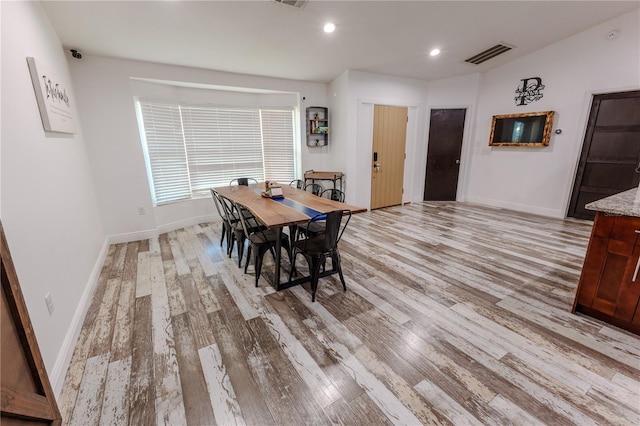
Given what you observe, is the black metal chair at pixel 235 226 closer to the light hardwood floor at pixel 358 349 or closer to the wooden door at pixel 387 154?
the light hardwood floor at pixel 358 349

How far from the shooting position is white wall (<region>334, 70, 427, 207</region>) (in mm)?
→ 4809

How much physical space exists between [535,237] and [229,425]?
440cm

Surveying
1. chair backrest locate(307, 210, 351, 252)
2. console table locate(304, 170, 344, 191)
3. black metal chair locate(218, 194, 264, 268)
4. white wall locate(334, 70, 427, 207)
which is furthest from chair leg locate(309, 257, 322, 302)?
white wall locate(334, 70, 427, 207)

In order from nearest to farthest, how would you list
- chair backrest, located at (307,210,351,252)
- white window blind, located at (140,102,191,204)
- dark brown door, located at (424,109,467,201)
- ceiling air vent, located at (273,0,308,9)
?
chair backrest, located at (307,210,351,252), ceiling air vent, located at (273,0,308,9), white window blind, located at (140,102,191,204), dark brown door, located at (424,109,467,201)

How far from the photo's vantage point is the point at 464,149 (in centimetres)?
571

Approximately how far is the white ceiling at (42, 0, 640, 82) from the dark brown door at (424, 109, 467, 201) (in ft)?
4.67

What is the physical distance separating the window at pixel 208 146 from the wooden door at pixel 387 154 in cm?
172

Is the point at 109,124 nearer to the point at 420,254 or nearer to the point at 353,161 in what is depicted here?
the point at 353,161

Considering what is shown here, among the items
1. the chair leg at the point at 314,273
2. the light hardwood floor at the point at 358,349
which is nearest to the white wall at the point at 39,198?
the light hardwood floor at the point at 358,349

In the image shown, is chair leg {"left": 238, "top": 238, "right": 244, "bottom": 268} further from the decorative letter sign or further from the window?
the decorative letter sign

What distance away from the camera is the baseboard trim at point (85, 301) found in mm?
1573

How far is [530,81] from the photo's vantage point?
467cm

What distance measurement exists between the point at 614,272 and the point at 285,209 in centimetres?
263

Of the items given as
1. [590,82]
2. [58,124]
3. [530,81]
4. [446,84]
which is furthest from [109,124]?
[590,82]
